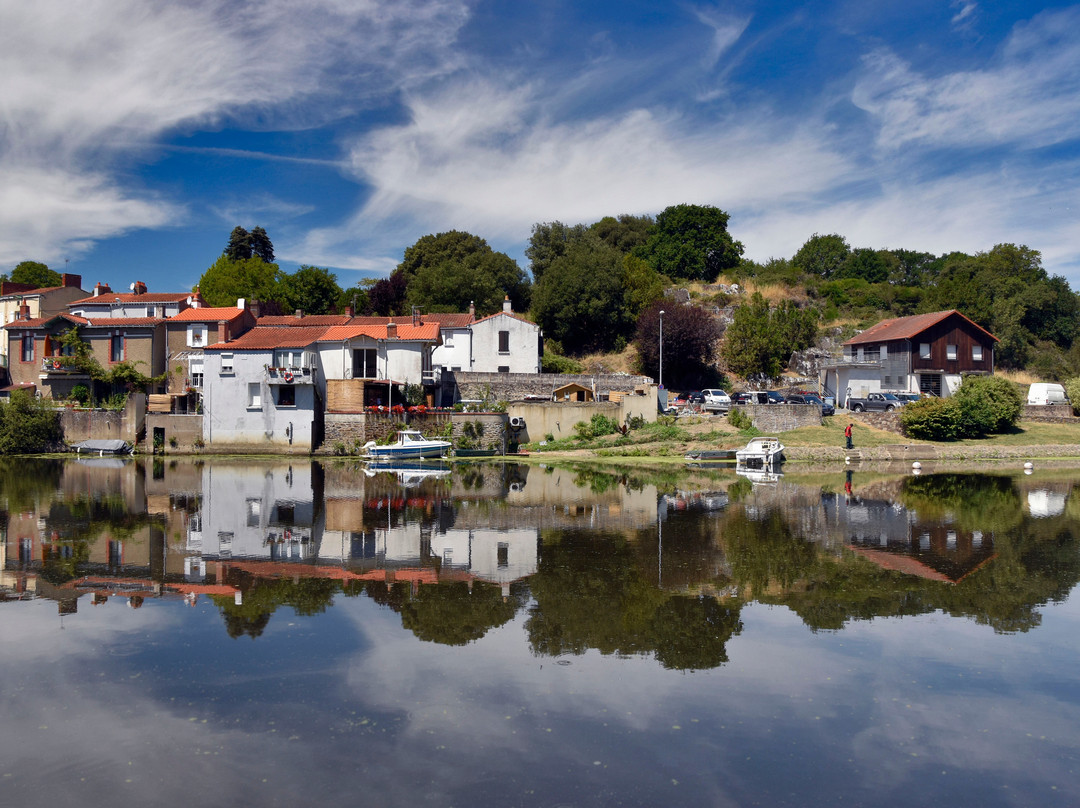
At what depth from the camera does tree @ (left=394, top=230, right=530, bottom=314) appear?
70125 millimetres

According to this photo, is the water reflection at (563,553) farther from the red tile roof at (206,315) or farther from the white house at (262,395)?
the red tile roof at (206,315)

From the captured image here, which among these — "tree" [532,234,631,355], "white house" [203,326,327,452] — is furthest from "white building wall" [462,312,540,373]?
"white house" [203,326,327,452]

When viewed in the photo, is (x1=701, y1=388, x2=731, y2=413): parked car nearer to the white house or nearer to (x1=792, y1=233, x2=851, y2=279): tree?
the white house

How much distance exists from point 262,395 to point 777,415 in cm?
3310

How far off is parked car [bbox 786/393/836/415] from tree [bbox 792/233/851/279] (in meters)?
52.8

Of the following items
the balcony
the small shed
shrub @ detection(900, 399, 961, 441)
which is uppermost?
the balcony

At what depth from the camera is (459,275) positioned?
69812mm

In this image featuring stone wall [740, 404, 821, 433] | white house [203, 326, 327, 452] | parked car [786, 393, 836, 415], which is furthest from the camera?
parked car [786, 393, 836, 415]

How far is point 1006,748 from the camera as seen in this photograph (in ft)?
30.8

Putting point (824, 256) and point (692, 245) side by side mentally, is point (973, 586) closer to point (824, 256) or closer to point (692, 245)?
point (692, 245)

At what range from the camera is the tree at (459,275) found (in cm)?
7012

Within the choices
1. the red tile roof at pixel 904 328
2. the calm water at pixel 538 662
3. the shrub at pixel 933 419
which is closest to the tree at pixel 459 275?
the red tile roof at pixel 904 328

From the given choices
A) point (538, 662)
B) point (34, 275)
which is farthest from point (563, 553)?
point (34, 275)

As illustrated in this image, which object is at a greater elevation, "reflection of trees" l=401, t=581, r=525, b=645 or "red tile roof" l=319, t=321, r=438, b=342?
"red tile roof" l=319, t=321, r=438, b=342
